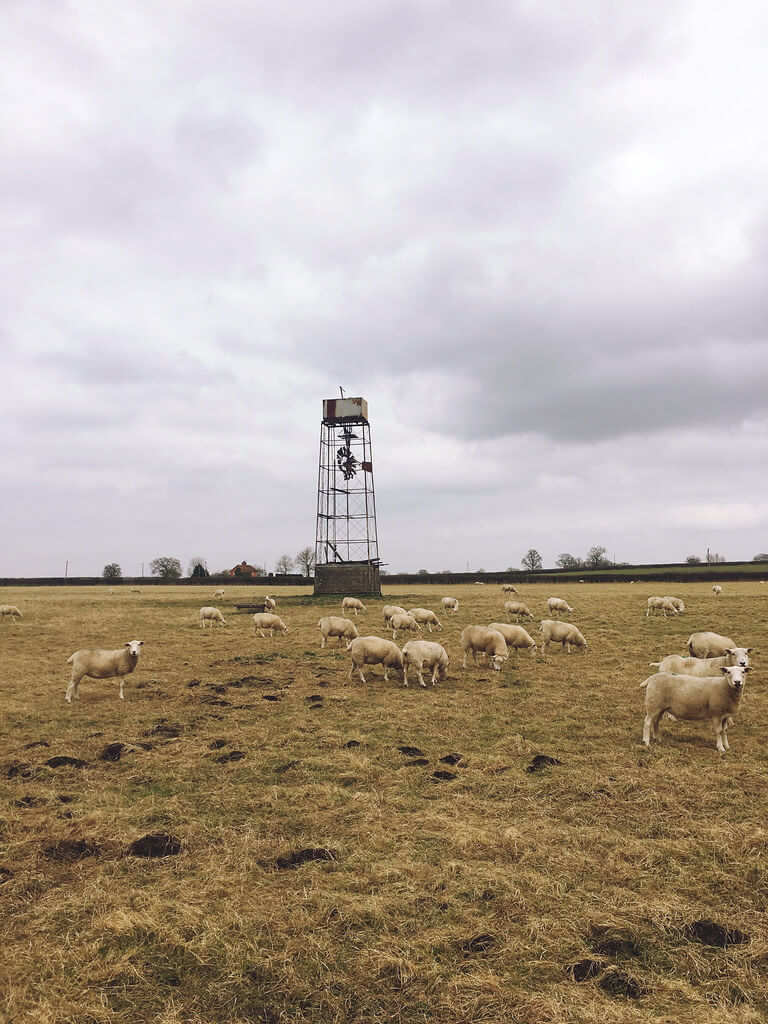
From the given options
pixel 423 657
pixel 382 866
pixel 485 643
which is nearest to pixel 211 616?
pixel 485 643

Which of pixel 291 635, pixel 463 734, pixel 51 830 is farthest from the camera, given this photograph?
pixel 291 635

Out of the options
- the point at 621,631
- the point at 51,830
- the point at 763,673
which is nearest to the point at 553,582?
the point at 621,631

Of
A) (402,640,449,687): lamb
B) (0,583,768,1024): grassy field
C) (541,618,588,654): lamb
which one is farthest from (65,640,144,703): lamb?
(541,618,588,654): lamb

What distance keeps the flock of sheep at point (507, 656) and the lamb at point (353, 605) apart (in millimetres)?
7339

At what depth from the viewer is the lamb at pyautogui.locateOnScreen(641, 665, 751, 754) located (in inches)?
390

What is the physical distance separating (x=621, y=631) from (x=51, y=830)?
Answer: 23073 mm

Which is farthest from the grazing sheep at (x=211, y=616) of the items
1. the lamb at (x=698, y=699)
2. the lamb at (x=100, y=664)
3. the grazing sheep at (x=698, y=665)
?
the lamb at (x=698, y=699)

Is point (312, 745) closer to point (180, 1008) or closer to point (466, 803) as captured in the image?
point (466, 803)

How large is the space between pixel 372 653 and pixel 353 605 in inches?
797

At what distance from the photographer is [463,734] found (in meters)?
11.2

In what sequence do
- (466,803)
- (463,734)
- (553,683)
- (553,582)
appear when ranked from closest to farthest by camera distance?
1. (466,803)
2. (463,734)
3. (553,683)
4. (553,582)

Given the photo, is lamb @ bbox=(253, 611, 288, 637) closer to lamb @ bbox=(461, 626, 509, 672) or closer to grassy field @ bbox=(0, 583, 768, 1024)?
lamb @ bbox=(461, 626, 509, 672)

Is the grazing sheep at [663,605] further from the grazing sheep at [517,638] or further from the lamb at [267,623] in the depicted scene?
the lamb at [267,623]

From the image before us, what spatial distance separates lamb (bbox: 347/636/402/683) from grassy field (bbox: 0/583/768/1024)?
2675 millimetres
